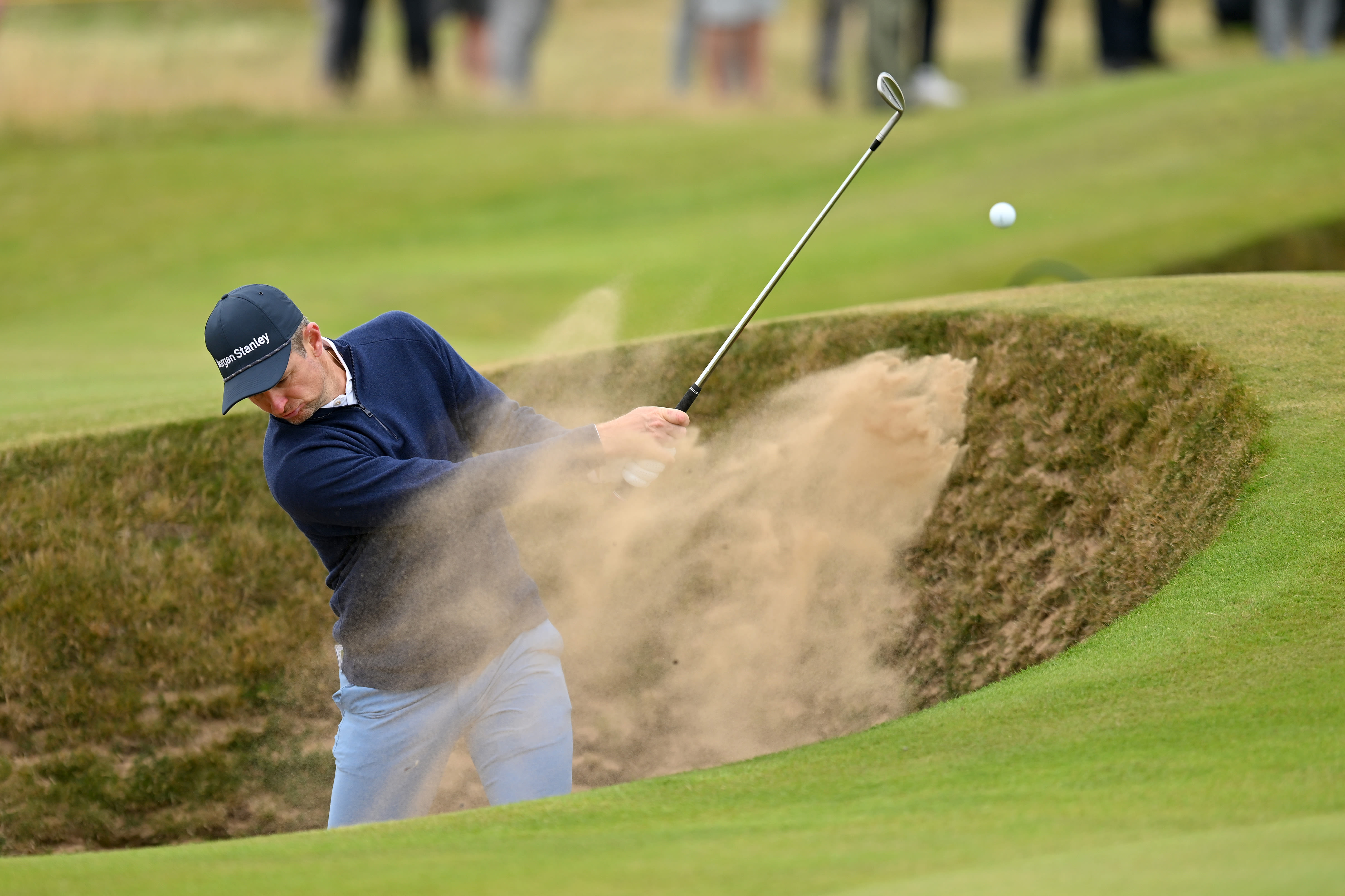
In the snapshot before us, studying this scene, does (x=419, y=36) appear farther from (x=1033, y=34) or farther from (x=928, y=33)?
(x=1033, y=34)

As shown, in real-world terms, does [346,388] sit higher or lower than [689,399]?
higher

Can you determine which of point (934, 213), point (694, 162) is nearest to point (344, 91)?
point (694, 162)

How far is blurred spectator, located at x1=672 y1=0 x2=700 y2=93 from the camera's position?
56.0 ft

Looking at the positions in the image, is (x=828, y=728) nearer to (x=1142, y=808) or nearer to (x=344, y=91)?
(x=1142, y=808)

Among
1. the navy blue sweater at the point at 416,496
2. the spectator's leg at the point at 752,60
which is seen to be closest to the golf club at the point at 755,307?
the navy blue sweater at the point at 416,496

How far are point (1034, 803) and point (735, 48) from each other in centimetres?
1534

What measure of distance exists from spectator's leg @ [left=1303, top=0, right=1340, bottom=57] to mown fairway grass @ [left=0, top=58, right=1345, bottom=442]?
1622mm

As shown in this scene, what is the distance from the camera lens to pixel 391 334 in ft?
15.0

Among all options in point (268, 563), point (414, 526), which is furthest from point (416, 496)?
point (268, 563)

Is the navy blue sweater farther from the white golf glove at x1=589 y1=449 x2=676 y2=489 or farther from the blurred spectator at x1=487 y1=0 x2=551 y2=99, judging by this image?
the blurred spectator at x1=487 y1=0 x2=551 y2=99

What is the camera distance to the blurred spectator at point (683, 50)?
17.1 meters

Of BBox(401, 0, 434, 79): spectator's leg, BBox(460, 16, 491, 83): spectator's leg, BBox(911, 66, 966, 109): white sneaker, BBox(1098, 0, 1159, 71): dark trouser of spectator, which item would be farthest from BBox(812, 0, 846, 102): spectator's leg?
BBox(401, 0, 434, 79): spectator's leg

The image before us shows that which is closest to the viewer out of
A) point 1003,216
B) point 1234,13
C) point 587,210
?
point 1003,216

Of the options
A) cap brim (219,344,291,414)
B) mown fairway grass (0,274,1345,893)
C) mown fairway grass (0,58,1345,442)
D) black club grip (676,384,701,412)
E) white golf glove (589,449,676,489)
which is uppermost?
cap brim (219,344,291,414)
